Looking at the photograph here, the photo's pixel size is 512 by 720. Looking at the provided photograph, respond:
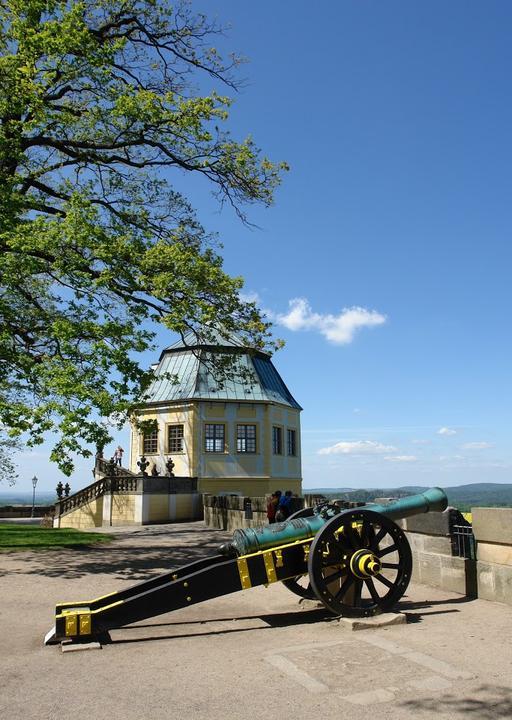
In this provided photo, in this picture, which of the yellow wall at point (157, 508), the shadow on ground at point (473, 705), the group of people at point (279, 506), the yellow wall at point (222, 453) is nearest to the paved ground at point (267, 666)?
the shadow on ground at point (473, 705)

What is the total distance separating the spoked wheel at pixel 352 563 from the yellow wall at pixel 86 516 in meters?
22.8

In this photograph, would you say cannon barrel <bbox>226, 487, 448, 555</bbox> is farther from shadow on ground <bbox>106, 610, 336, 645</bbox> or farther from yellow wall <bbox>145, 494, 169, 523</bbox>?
yellow wall <bbox>145, 494, 169, 523</bbox>

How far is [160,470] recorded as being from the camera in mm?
33875

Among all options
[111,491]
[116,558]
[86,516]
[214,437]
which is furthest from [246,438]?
[116,558]

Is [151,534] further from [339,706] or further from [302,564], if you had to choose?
[339,706]

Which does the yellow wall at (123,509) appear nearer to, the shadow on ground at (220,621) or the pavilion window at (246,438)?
the pavilion window at (246,438)

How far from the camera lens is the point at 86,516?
1134 inches

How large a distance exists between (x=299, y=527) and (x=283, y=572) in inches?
24.2

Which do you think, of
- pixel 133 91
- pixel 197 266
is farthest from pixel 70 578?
pixel 133 91

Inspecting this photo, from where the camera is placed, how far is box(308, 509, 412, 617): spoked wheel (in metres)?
6.74

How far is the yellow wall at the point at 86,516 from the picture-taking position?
28.3 m

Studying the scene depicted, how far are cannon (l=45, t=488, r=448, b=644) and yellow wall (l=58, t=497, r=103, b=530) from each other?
22702mm

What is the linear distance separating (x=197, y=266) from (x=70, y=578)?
25.0 feet

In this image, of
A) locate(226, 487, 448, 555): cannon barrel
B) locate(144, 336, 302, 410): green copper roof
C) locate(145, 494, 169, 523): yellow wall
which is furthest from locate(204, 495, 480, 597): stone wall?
locate(144, 336, 302, 410): green copper roof
